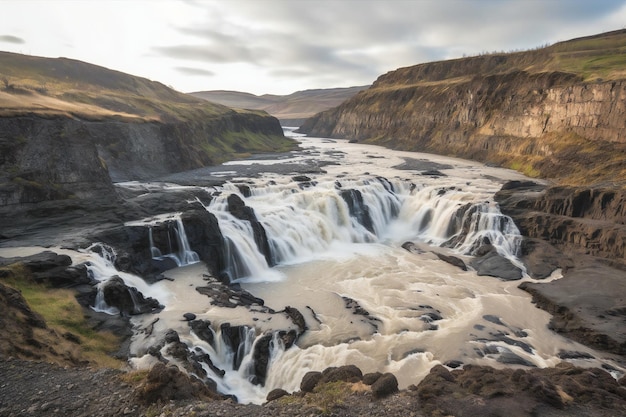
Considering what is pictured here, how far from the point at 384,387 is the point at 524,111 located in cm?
6496

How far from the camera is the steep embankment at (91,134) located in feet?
92.4

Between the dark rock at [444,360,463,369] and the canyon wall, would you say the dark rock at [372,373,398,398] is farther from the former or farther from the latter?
the canyon wall

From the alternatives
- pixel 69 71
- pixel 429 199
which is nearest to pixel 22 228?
pixel 429 199

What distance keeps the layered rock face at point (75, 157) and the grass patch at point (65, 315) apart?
34.5 feet

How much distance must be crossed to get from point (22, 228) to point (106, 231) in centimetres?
512

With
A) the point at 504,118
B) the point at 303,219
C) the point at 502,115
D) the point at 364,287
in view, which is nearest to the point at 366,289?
the point at 364,287

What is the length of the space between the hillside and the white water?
527 inches

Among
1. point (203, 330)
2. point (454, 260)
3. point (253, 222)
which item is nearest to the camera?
point (203, 330)

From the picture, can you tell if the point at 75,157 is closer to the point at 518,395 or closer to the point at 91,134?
the point at 91,134

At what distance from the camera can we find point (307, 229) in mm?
35156

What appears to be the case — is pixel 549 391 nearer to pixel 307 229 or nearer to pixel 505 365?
pixel 505 365

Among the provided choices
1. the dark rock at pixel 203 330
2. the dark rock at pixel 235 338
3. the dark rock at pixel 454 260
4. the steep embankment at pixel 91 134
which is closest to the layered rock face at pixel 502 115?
the dark rock at pixel 454 260

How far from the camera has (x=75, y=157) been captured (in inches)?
1227

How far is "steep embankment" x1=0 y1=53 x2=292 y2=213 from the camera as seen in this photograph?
92.4 feet
